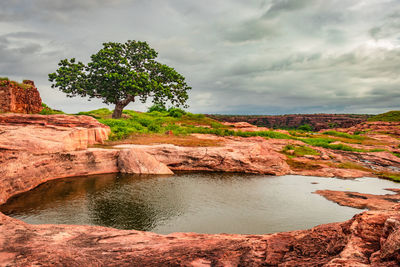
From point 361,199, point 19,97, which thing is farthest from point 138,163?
point 19,97

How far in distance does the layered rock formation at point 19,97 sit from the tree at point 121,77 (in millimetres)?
6172

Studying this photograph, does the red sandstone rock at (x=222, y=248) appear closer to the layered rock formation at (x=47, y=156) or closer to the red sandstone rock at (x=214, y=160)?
the layered rock formation at (x=47, y=156)

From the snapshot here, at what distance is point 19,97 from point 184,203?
914 inches

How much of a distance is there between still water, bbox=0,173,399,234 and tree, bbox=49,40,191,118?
66.3 feet

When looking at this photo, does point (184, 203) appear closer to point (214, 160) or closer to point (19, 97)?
point (214, 160)

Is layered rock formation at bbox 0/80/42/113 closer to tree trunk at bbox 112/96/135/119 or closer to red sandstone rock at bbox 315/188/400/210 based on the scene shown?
tree trunk at bbox 112/96/135/119

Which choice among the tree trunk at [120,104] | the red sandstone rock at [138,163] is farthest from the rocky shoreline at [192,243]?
the tree trunk at [120,104]

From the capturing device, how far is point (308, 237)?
4.21 m

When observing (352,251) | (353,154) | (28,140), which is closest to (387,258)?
(352,251)

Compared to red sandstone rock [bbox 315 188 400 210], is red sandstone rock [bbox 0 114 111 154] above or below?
above

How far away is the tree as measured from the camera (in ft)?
106

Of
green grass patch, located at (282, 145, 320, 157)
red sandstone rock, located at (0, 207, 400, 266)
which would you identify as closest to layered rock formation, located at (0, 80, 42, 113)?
red sandstone rock, located at (0, 207, 400, 266)

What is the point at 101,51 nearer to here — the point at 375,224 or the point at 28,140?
the point at 28,140

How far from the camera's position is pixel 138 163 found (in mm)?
16281
